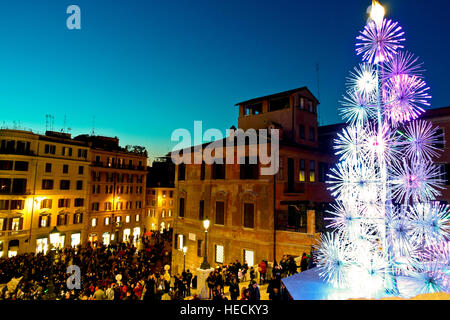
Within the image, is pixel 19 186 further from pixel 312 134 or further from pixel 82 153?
pixel 312 134

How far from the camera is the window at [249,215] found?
75.7 feet

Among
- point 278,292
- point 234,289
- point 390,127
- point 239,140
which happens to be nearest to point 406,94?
point 390,127

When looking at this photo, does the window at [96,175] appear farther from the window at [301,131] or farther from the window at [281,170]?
the window at [281,170]

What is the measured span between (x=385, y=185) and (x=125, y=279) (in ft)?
62.4

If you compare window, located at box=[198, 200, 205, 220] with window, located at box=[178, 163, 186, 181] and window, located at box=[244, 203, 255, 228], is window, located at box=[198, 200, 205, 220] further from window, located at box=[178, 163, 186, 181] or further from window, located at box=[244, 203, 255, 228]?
window, located at box=[244, 203, 255, 228]

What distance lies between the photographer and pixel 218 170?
85.5 ft

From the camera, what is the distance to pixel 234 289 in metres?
12.5

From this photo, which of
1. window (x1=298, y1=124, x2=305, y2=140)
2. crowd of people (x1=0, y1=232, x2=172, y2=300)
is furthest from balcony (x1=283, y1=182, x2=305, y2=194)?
crowd of people (x1=0, y1=232, x2=172, y2=300)

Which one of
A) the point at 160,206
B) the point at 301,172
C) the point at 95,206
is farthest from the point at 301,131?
the point at 160,206

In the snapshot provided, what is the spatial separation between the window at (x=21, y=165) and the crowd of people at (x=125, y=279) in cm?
1818

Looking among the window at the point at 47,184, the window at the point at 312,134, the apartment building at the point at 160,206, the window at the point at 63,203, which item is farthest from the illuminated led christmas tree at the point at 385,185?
the apartment building at the point at 160,206

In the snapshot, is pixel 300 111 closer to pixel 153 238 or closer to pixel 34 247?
pixel 153 238

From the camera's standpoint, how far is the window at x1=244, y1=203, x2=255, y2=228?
75.7 feet

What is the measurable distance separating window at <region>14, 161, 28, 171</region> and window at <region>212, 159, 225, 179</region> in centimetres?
2947
